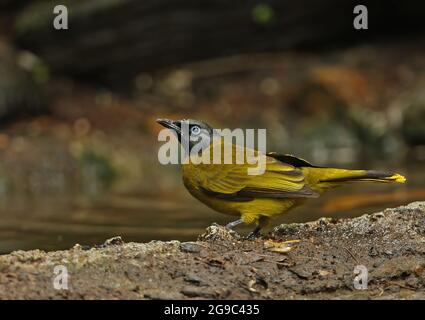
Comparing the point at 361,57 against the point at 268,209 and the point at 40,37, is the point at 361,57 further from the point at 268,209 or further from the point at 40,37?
the point at 268,209

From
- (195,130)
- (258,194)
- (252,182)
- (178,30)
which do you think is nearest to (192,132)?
(195,130)

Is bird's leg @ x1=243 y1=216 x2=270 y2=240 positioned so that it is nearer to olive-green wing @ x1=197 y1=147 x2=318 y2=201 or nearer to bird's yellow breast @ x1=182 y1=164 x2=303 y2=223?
bird's yellow breast @ x1=182 y1=164 x2=303 y2=223

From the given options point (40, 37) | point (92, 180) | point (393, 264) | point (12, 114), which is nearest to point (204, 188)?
point (393, 264)

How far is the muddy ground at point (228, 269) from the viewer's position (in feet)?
14.5

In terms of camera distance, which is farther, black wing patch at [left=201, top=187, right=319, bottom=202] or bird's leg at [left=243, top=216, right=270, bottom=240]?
bird's leg at [left=243, top=216, right=270, bottom=240]

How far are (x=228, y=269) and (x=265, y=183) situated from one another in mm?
1087

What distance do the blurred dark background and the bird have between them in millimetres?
4618

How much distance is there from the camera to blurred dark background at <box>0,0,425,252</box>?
1240 centimetres

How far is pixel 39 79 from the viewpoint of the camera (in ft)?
47.1

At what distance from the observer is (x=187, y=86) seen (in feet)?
52.2

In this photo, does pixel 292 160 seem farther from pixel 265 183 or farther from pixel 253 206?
pixel 253 206

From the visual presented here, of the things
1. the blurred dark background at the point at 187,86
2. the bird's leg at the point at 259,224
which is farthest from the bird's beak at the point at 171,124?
the blurred dark background at the point at 187,86

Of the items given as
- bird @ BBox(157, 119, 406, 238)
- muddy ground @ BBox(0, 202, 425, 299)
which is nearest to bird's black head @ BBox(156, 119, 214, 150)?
bird @ BBox(157, 119, 406, 238)

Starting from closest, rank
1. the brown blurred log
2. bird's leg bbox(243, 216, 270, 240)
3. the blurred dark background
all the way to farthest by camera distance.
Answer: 1. bird's leg bbox(243, 216, 270, 240)
2. the blurred dark background
3. the brown blurred log
